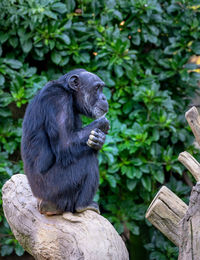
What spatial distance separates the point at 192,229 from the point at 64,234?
106cm

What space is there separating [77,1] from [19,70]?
46.1 inches

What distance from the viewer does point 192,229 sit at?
235 centimetres

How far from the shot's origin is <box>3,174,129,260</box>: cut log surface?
114 inches

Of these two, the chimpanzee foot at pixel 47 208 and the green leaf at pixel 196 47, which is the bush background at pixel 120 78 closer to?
the green leaf at pixel 196 47

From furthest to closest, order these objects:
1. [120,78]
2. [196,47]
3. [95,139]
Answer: [196,47], [120,78], [95,139]

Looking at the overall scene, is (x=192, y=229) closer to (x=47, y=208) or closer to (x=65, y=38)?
(x=47, y=208)

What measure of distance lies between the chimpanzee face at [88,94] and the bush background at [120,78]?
124 centimetres

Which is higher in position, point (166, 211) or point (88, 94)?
point (88, 94)

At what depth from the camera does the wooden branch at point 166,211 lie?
303 centimetres

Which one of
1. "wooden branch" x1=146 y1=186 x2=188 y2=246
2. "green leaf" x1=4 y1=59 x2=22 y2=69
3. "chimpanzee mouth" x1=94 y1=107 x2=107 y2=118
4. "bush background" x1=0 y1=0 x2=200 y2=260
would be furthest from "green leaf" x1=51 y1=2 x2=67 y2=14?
"wooden branch" x1=146 y1=186 x2=188 y2=246

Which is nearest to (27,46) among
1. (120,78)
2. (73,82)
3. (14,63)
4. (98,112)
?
(14,63)

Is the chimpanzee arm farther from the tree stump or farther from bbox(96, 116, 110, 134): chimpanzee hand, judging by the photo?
the tree stump

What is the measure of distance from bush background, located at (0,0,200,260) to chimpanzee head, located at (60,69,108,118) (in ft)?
4.07

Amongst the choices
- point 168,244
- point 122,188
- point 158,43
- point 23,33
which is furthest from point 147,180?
point 23,33
